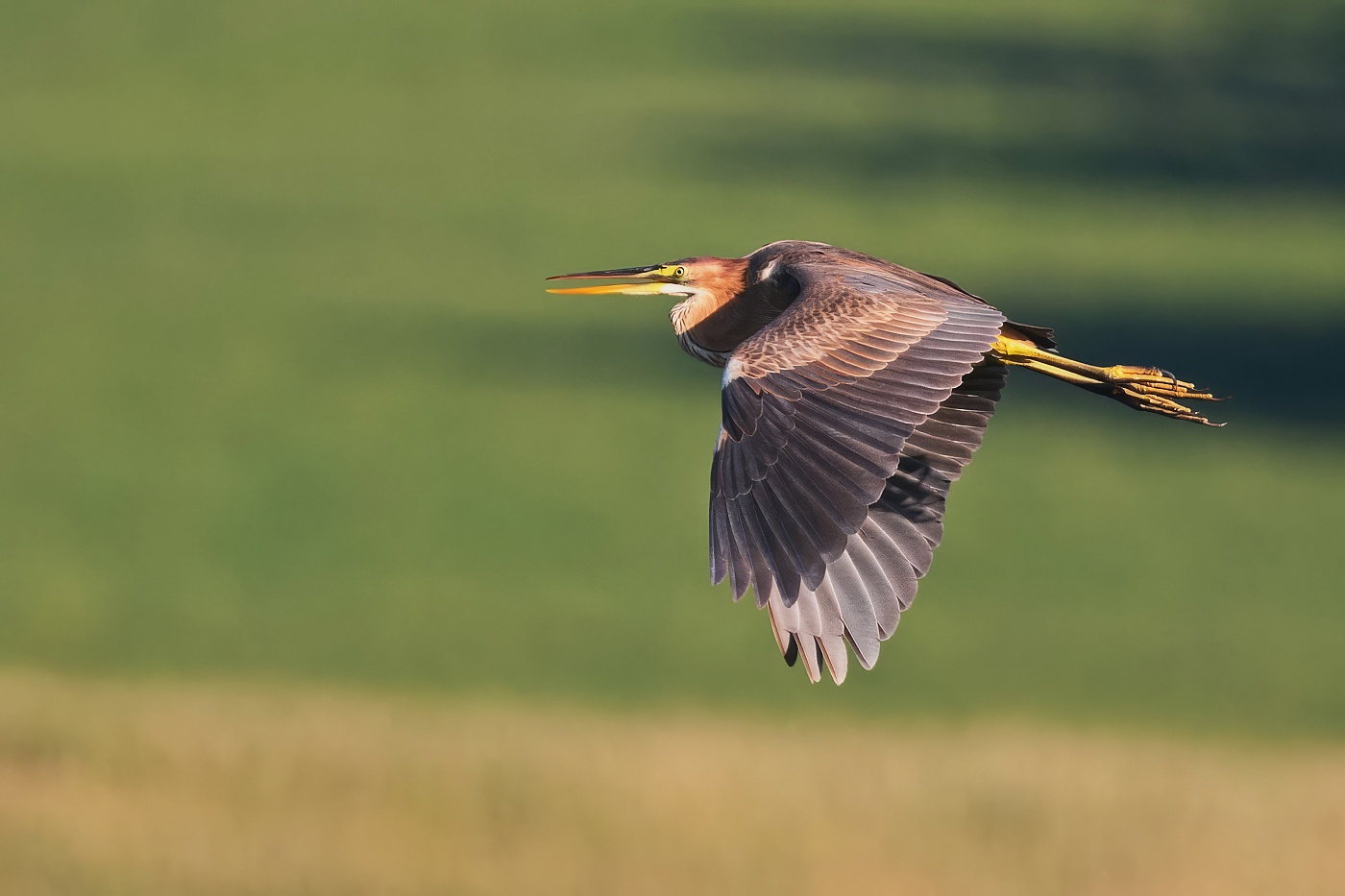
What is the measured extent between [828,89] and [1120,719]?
8.45 metres

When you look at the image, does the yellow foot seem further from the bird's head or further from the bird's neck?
the bird's head

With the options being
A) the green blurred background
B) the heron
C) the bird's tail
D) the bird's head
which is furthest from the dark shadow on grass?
Answer: the heron

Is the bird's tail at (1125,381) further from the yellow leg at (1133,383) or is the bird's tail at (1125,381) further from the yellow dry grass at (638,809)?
the yellow dry grass at (638,809)

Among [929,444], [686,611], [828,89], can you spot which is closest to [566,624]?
[686,611]

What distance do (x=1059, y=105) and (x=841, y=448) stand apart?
1174cm

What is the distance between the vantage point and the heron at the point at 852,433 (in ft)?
15.4

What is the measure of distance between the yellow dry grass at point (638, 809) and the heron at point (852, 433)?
7.49 feet

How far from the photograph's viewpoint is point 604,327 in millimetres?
12828

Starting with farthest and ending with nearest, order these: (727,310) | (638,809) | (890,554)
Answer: (638,809) < (727,310) < (890,554)

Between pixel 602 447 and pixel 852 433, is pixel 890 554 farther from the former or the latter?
pixel 602 447

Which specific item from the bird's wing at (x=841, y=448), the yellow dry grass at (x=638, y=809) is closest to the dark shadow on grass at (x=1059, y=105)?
the yellow dry grass at (x=638, y=809)

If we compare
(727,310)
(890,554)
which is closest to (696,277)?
(727,310)

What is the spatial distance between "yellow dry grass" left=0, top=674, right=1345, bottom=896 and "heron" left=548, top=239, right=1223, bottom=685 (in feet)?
7.49

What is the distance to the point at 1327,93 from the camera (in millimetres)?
16328
